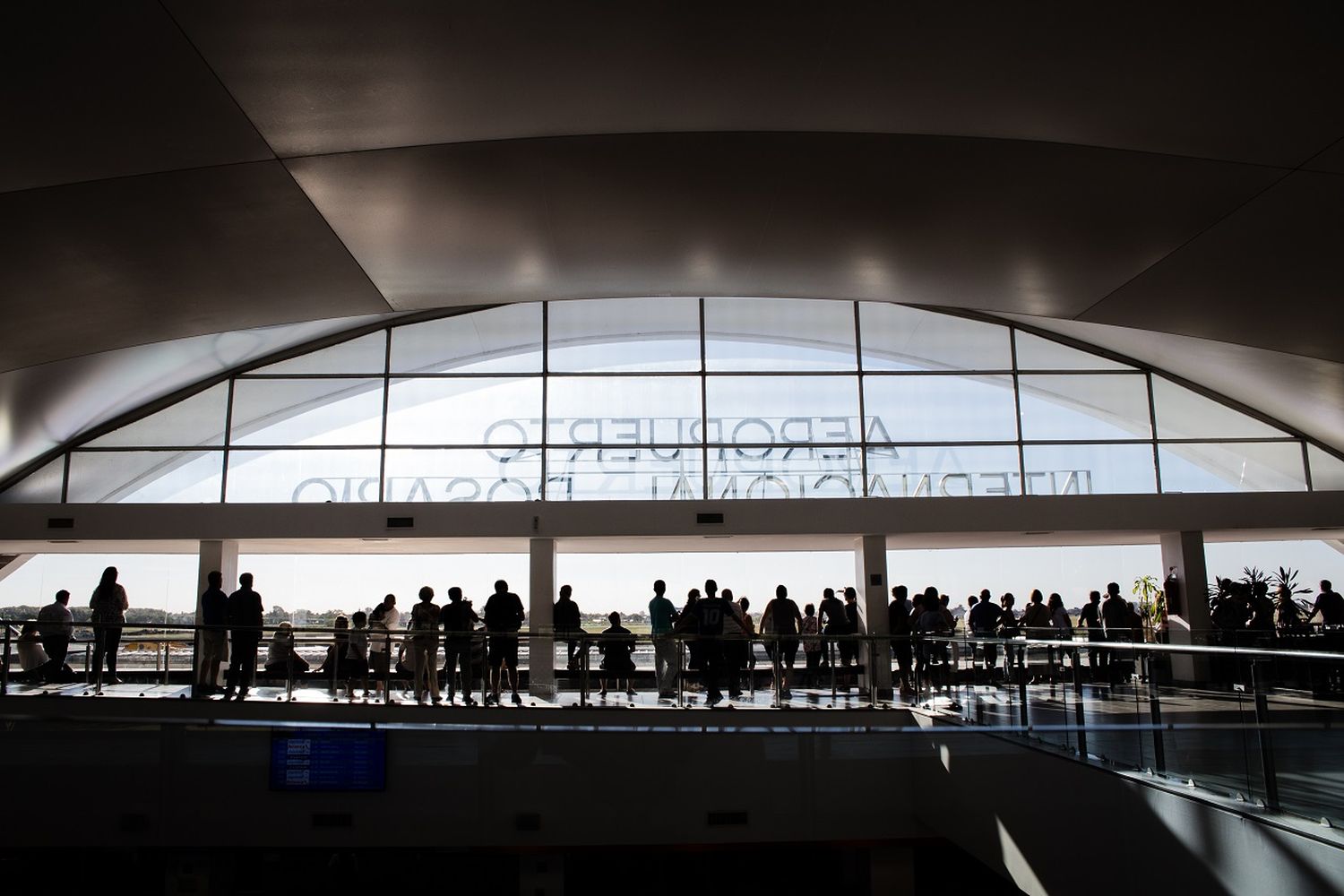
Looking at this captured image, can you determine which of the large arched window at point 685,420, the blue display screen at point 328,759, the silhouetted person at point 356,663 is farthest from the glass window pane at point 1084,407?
the blue display screen at point 328,759

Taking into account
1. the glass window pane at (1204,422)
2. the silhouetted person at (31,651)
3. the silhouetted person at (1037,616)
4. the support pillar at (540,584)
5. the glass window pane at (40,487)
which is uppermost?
the glass window pane at (1204,422)

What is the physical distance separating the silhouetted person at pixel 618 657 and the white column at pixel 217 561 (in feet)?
31.7

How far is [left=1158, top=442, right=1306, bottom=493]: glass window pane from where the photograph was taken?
19766 millimetres

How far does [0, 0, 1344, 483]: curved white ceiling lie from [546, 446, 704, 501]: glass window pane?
6.14 meters

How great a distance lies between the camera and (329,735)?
11633mm

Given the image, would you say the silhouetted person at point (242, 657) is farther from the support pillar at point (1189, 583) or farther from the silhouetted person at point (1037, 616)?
the support pillar at point (1189, 583)

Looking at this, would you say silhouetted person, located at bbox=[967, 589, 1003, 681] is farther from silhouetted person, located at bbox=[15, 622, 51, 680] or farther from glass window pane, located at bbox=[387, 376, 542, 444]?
silhouetted person, located at bbox=[15, 622, 51, 680]

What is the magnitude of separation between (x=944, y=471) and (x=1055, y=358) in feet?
11.1

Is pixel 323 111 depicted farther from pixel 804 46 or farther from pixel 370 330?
pixel 370 330

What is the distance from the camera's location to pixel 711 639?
12.2m

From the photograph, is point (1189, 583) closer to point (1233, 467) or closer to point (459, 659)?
point (1233, 467)

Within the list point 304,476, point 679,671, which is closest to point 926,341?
point 679,671

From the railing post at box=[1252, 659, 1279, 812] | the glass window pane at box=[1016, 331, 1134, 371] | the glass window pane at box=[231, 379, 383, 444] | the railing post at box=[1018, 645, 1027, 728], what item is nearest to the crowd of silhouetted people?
the railing post at box=[1018, 645, 1027, 728]

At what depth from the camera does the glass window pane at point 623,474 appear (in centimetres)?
1920
